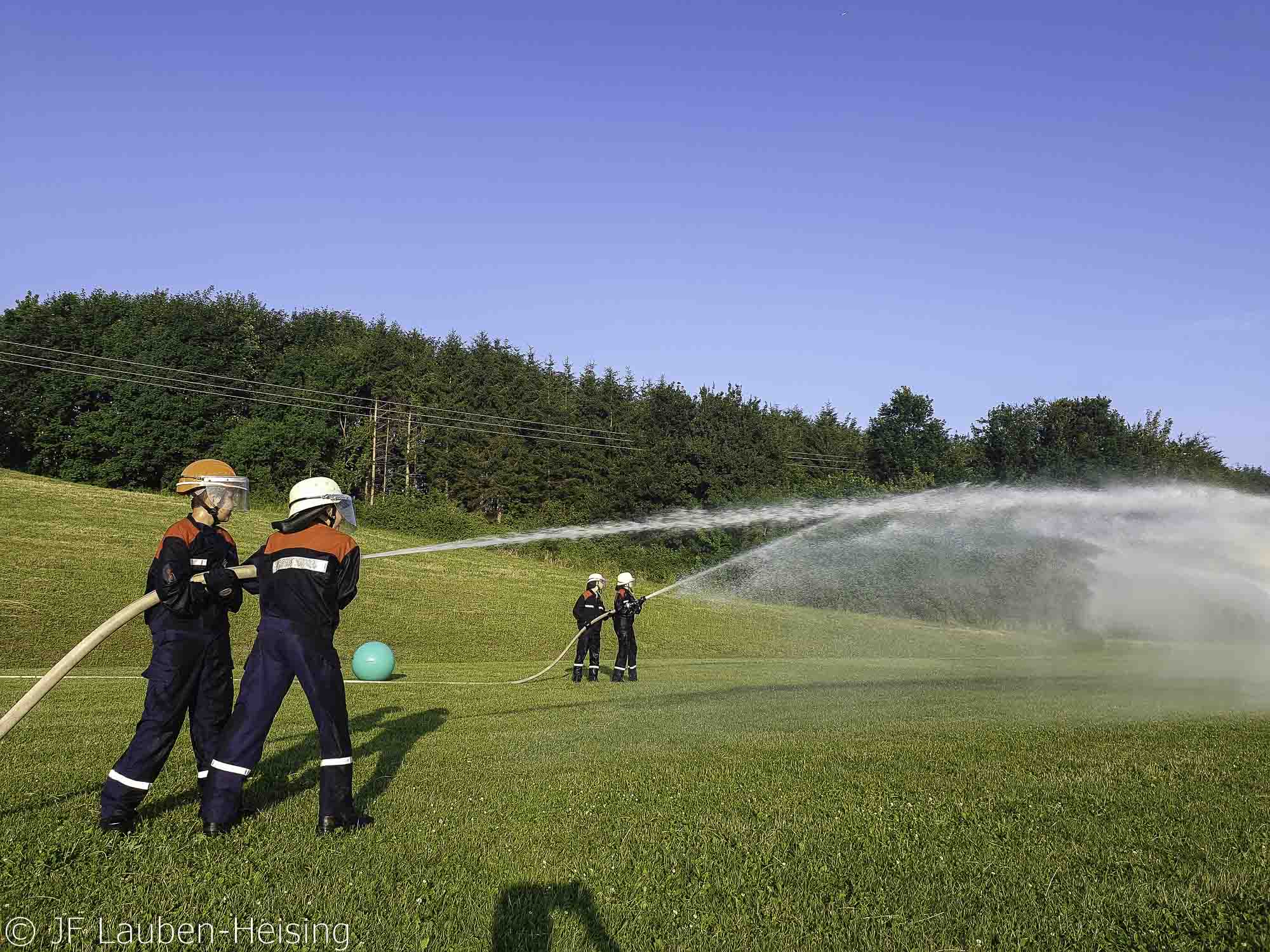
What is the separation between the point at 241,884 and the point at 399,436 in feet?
263

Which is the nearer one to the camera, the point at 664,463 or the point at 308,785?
the point at 308,785

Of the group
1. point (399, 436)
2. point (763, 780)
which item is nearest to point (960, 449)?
point (399, 436)

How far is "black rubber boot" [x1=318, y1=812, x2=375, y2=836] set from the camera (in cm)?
745

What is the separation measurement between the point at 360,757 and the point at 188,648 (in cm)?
352

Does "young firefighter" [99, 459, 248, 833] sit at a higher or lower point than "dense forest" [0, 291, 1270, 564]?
lower

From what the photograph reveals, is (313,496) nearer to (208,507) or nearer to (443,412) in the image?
(208,507)

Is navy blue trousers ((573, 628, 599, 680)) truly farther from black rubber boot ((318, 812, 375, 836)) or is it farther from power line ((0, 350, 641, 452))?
power line ((0, 350, 641, 452))

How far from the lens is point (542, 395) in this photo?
→ 89.9 m

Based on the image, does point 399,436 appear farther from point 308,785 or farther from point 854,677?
point 308,785

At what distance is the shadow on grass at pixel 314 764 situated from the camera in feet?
28.4

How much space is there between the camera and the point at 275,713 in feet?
25.6

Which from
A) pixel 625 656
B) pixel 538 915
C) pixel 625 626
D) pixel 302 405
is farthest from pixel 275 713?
pixel 302 405

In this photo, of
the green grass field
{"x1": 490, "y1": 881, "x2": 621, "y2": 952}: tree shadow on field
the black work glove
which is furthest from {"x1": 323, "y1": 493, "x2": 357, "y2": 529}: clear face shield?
{"x1": 490, "y1": 881, "x2": 621, "y2": 952}: tree shadow on field

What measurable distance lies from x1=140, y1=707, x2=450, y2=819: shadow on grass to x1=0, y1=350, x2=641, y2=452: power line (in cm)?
6480
